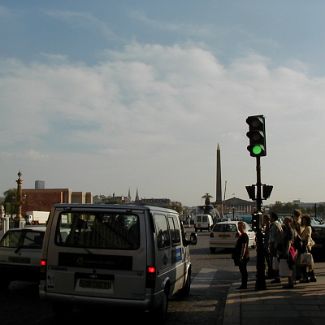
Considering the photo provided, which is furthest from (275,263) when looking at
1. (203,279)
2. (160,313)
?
(160,313)

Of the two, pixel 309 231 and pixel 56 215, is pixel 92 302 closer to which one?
pixel 56 215

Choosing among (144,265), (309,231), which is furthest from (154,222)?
(309,231)

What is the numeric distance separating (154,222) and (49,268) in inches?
64.5

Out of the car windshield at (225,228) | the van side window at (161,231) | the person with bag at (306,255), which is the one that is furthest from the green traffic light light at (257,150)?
the car windshield at (225,228)

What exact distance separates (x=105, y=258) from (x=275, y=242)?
628 centimetres

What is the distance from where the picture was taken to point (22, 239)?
11.9m

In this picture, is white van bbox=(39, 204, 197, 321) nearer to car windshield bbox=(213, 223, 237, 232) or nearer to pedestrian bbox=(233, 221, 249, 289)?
pedestrian bbox=(233, 221, 249, 289)

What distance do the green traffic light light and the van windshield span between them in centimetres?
473

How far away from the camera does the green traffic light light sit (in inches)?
468

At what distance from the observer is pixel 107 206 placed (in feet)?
26.4

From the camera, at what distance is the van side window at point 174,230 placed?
30.7 feet

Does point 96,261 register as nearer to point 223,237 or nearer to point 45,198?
point 223,237

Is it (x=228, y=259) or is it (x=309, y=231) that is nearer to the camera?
(x=309, y=231)

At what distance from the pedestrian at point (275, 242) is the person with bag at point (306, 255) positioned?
1.70ft
